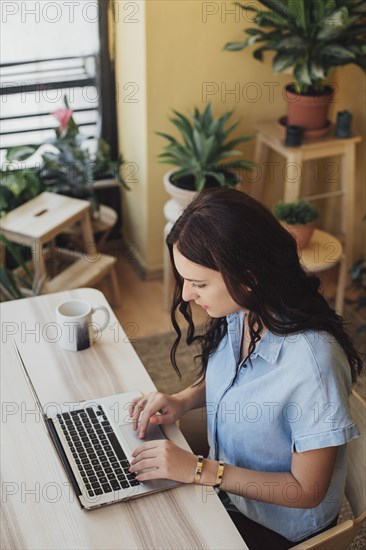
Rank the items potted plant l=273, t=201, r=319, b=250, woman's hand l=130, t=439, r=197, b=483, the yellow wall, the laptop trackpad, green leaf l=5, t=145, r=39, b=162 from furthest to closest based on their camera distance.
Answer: green leaf l=5, t=145, r=39, b=162 < the yellow wall < potted plant l=273, t=201, r=319, b=250 < the laptop trackpad < woman's hand l=130, t=439, r=197, b=483

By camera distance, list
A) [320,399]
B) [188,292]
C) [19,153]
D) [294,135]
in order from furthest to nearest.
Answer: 1. [19,153]
2. [294,135]
3. [188,292]
4. [320,399]

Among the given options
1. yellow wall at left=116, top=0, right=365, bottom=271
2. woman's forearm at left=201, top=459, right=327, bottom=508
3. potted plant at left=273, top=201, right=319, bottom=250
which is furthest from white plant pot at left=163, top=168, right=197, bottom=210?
woman's forearm at left=201, top=459, right=327, bottom=508

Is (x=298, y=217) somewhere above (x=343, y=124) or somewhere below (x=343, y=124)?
below

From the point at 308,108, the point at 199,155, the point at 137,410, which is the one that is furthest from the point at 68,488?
the point at 308,108

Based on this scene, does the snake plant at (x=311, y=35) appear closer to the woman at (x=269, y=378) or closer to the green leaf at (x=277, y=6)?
the green leaf at (x=277, y=6)

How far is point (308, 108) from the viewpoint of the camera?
123 inches

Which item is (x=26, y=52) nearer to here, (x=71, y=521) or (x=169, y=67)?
(x=169, y=67)

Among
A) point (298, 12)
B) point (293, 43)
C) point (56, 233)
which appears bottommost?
point (56, 233)

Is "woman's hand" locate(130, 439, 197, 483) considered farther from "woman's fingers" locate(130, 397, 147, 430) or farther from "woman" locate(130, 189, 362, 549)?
"woman's fingers" locate(130, 397, 147, 430)

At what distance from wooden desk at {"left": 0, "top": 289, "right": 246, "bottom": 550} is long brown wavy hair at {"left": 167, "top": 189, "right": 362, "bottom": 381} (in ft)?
1.19

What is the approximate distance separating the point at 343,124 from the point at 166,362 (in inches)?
49.4

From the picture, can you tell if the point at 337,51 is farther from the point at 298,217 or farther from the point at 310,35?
the point at 298,217

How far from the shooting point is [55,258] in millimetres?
3422

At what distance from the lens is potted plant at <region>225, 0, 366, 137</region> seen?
111 inches
